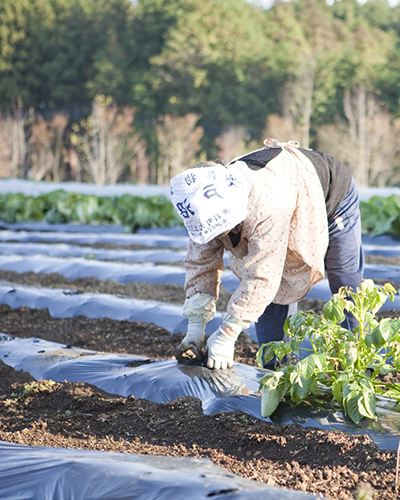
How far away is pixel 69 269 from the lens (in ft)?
18.1

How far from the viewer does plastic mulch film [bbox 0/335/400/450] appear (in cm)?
190

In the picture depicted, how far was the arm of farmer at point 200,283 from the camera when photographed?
2270mm

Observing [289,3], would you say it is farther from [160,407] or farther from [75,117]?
[160,407]

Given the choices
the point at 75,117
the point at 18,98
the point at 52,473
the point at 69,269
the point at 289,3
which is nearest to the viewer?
the point at 52,473

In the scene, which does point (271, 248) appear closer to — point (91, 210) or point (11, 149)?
point (91, 210)

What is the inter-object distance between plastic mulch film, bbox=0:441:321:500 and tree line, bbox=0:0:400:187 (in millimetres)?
21392

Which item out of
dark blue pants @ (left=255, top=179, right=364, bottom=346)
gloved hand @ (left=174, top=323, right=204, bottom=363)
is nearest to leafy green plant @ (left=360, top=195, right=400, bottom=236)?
dark blue pants @ (left=255, top=179, right=364, bottom=346)

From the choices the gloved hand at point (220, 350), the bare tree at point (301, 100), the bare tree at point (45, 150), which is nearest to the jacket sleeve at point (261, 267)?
the gloved hand at point (220, 350)

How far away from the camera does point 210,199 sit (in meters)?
1.88

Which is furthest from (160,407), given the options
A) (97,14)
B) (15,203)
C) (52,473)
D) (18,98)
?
(97,14)

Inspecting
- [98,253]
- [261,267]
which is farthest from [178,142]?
[261,267]

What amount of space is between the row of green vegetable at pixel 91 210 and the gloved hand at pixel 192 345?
6.01 metres

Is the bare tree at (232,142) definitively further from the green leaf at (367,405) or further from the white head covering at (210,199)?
the green leaf at (367,405)

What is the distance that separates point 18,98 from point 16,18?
6.56m
